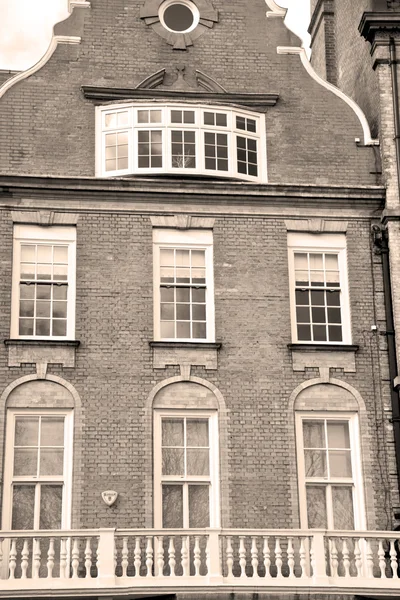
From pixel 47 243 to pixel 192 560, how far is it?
699 cm

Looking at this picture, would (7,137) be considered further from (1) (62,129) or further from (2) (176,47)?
(2) (176,47)

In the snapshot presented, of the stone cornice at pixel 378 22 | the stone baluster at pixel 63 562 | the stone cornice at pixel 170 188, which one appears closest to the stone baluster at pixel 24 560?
the stone baluster at pixel 63 562

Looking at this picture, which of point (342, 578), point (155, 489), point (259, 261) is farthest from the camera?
point (259, 261)

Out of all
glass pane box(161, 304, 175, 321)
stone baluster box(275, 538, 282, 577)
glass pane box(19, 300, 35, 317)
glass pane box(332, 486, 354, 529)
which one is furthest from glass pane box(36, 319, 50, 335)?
glass pane box(332, 486, 354, 529)

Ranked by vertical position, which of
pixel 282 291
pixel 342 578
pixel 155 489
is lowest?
pixel 342 578

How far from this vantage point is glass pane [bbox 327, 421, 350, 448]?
974 inches

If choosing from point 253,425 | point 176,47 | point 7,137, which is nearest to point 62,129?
point 7,137

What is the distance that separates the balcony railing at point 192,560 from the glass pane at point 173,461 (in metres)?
1.39

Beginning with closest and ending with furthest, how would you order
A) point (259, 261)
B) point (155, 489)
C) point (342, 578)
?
point (342, 578)
point (155, 489)
point (259, 261)

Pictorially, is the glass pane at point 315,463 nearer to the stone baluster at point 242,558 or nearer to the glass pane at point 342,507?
the glass pane at point 342,507

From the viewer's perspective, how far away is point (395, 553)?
74.3ft

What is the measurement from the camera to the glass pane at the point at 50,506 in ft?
77.5

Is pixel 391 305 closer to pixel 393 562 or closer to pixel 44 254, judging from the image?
pixel 393 562

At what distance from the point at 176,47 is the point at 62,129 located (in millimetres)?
3173
